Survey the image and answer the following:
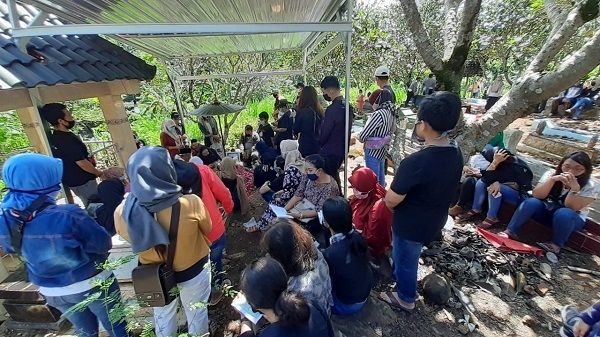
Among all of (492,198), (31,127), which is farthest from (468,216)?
(31,127)

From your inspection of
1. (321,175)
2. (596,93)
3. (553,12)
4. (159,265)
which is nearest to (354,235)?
(321,175)

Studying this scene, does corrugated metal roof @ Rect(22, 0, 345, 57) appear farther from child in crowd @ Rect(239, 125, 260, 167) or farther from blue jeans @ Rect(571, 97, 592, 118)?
blue jeans @ Rect(571, 97, 592, 118)

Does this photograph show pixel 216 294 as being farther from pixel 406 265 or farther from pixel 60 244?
pixel 406 265

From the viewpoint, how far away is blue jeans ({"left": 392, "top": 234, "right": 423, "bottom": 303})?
7.59 feet

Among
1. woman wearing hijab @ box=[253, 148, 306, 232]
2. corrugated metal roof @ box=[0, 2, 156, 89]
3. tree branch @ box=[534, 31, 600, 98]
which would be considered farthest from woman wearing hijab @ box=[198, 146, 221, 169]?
tree branch @ box=[534, 31, 600, 98]

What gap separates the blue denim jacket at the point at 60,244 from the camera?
1699 millimetres

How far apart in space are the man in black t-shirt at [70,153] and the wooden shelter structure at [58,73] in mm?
120

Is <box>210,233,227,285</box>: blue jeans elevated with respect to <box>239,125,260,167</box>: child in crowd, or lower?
lower

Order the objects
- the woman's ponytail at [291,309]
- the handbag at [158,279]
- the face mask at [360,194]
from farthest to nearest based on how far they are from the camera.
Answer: the face mask at [360,194]
the handbag at [158,279]
the woman's ponytail at [291,309]

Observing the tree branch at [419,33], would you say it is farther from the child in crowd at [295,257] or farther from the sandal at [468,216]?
the child in crowd at [295,257]

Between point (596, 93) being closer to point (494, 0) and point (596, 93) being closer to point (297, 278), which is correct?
point (494, 0)

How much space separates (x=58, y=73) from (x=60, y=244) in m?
1.85

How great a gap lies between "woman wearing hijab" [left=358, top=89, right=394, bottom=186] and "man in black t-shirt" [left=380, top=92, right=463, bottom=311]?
6.28 feet

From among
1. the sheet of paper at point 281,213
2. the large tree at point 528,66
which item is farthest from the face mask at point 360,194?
the large tree at point 528,66
